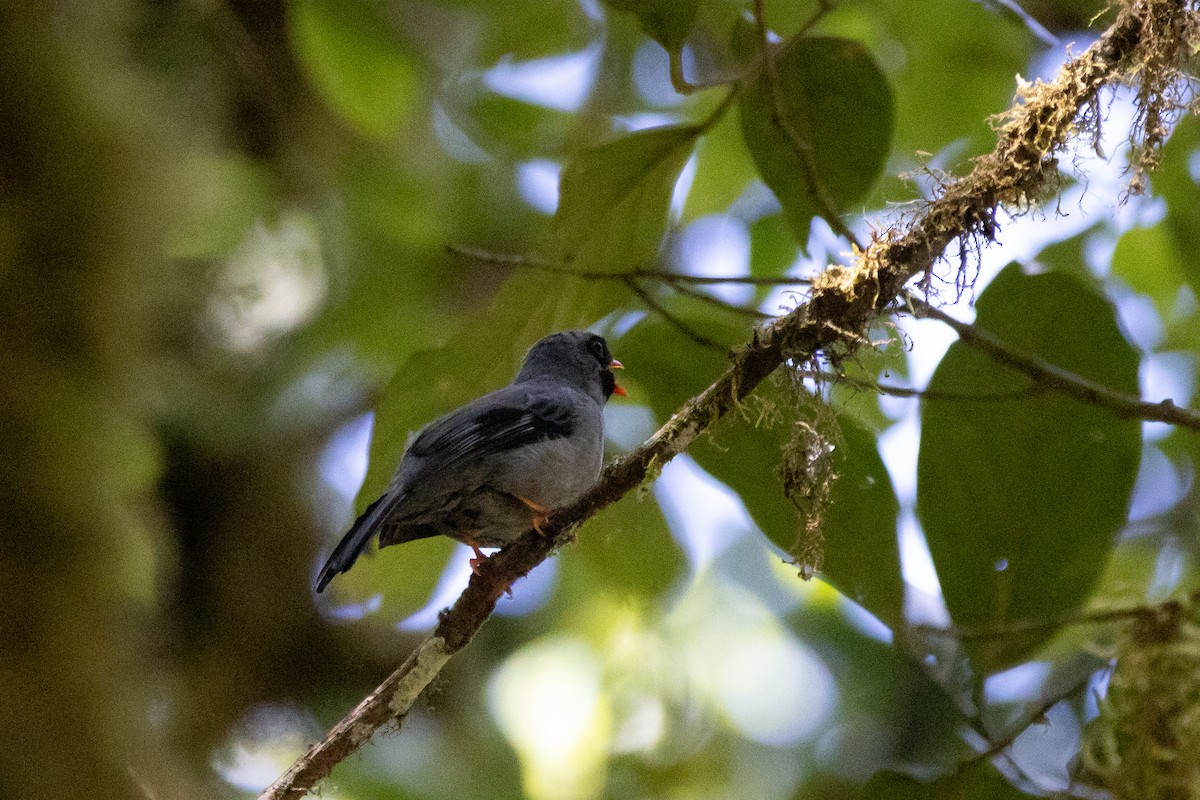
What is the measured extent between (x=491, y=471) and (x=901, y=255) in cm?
147

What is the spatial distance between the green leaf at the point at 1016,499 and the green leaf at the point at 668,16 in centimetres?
113

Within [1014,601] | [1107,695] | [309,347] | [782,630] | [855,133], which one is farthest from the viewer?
[782,630]

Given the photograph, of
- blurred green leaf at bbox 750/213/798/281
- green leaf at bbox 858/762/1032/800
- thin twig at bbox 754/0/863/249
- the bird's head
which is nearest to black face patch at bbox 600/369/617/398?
the bird's head

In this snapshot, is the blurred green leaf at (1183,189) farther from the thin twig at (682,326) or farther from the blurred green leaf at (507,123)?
the blurred green leaf at (507,123)

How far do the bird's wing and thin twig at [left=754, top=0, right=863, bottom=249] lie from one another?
1.07 meters

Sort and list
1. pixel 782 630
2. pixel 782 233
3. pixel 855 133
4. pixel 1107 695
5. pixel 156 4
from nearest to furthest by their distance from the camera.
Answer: pixel 1107 695, pixel 855 133, pixel 156 4, pixel 782 233, pixel 782 630

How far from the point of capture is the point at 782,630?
5680mm

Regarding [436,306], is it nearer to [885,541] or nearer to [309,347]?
[309,347]

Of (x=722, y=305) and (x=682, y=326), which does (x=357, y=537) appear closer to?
(x=682, y=326)

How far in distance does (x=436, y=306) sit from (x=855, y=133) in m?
2.36

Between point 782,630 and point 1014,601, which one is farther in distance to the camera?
point 782,630

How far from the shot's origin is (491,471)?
3.28 meters

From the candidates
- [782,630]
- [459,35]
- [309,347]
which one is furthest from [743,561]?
[459,35]

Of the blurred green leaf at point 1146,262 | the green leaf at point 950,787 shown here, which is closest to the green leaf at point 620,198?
the green leaf at point 950,787
